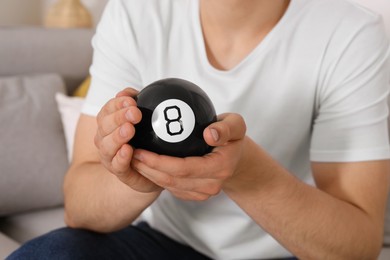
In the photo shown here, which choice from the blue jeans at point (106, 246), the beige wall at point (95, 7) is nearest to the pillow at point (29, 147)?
the blue jeans at point (106, 246)

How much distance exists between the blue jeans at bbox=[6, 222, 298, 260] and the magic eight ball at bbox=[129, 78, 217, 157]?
1.09 ft

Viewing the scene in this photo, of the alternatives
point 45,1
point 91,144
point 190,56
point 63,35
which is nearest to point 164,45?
point 190,56

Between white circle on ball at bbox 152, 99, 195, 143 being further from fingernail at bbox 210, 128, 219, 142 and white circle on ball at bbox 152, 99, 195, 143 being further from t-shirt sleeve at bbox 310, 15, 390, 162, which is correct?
t-shirt sleeve at bbox 310, 15, 390, 162

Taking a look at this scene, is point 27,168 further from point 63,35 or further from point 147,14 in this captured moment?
point 147,14

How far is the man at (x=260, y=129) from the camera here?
96 centimetres

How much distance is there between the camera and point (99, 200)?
3.35 ft

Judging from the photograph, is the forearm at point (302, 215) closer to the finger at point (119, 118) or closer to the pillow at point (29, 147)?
the finger at point (119, 118)

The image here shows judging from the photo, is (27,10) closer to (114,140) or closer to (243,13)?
(243,13)

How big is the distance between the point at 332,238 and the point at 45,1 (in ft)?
7.99

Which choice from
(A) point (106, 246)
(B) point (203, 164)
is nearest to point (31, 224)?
(A) point (106, 246)

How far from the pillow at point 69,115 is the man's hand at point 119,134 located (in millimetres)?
1131

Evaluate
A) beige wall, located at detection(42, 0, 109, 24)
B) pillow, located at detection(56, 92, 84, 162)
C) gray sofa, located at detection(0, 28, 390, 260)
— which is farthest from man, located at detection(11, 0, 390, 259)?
beige wall, located at detection(42, 0, 109, 24)

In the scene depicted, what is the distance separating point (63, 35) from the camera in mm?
2172

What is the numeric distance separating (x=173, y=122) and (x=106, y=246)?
419 mm
